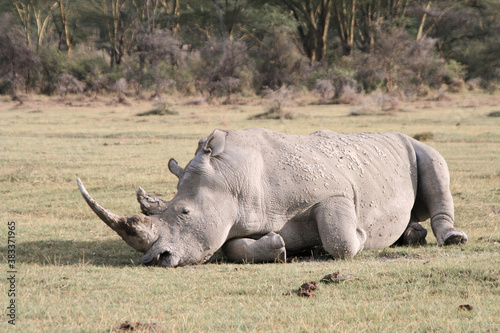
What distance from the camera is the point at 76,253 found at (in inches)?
254

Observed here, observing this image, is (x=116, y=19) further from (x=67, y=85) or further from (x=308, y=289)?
(x=308, y=289)

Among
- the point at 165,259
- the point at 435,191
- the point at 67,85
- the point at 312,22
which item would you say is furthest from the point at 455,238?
the point at 312,22

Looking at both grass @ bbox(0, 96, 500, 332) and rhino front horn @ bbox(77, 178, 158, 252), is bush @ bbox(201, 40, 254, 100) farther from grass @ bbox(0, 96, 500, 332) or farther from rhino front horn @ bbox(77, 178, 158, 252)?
rhino front horn @ bbox(77, 178, 158, 252)

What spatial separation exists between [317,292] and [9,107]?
28053 millimetres

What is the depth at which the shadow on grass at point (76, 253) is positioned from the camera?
237 inches

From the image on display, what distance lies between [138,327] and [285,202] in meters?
2.46

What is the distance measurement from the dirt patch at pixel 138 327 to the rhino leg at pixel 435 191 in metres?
3.69

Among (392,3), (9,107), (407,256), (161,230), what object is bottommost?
(9,107)

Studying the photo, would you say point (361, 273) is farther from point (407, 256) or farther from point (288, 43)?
point (288, 43)

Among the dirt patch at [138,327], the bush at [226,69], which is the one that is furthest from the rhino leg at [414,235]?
the bush at [226,69]

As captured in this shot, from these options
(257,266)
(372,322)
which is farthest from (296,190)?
(372,322)

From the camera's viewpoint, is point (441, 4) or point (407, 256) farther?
point (441, 4)

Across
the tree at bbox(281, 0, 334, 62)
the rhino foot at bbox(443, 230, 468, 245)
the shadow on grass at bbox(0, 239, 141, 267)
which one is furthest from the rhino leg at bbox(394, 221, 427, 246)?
the tree at bbox(281, 0, 334, 62)

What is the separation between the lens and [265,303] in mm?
4469
